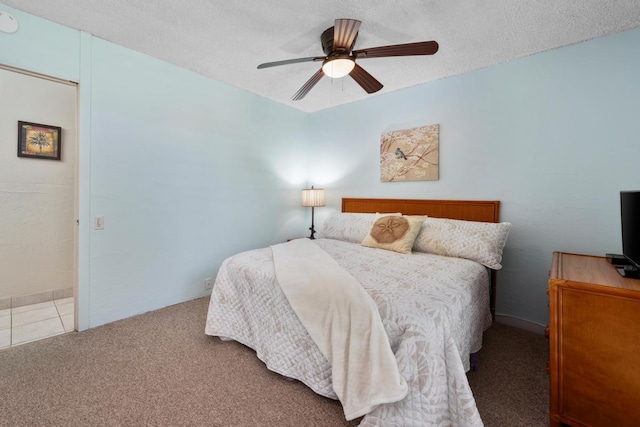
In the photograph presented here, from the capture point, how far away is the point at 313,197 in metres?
3.87

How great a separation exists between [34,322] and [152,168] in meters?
1.73

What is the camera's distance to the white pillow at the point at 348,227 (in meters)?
2.99

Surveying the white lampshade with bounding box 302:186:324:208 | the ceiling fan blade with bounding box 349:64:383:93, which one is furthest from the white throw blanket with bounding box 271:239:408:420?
the white lampshade with bounding box 302:186:324:208

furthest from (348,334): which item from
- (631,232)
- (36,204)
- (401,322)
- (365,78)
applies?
(36,204)

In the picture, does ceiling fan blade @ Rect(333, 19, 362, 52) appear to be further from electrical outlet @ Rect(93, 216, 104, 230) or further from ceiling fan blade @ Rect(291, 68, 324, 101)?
electrical outlet @ Rect(93, 216, 104, 230)

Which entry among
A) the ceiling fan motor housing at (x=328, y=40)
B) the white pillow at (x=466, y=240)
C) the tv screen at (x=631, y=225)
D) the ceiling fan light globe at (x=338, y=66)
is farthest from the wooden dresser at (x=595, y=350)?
the ceiling fan motor housing at (x=328, y=40)

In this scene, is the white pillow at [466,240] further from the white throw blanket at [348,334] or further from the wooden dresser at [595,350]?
the white throw blanket at [348,334]

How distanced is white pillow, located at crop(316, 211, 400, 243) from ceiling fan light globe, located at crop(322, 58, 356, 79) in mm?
1495

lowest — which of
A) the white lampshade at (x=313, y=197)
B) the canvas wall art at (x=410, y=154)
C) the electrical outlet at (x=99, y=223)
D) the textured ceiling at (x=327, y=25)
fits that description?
the electrical outlet at (x=99, y=223)

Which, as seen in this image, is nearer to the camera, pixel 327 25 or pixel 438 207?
pixel 327 25

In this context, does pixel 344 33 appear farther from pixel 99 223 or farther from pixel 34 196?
pixel 34 196

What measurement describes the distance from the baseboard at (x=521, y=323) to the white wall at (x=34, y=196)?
4.54m

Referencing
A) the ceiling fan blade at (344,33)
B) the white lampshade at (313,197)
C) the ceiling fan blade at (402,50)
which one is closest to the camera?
the ceiling fan blade at (344,33)

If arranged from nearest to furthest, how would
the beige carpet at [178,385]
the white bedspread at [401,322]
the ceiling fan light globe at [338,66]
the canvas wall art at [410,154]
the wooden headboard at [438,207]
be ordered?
the white bedspread at [401,322]
the beige carpet at [178,385]
the ceiling fan light globe at [338,66]
the wooden headboard at [438,207]
the canvas wall art at [410,154]
